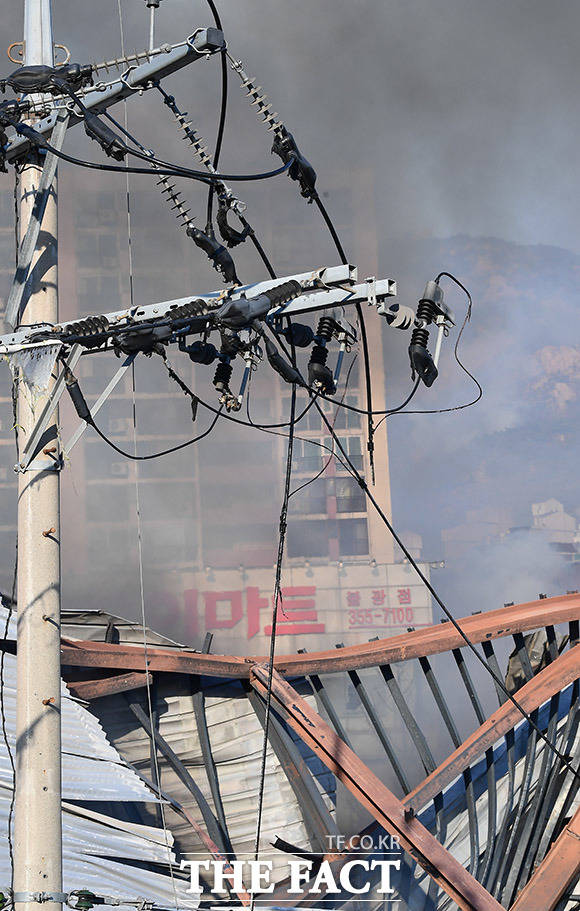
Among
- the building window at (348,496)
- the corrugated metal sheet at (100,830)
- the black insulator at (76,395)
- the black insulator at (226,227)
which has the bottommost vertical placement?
the corrugated metal sheet at (100,830)

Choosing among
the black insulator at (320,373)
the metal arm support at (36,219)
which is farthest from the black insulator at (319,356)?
the metal arm support at (36,219)

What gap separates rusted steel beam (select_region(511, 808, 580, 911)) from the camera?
33.1 feet

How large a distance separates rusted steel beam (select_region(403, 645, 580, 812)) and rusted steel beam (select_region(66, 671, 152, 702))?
411 cm

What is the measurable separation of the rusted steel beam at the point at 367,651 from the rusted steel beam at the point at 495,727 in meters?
0.97

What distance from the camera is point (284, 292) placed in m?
5.93

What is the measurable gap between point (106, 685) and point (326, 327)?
27.3ft

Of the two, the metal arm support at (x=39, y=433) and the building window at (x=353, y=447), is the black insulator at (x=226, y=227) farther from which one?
the building window at (x=353, y=447)

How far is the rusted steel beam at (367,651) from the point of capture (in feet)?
45.1

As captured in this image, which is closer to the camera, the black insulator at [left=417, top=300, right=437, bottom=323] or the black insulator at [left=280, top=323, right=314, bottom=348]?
the black insulator at [left=417, top=300, right=437, bottom=323]

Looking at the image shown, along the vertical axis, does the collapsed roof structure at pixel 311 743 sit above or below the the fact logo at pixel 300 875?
above

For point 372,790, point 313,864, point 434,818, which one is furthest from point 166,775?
point 434,818

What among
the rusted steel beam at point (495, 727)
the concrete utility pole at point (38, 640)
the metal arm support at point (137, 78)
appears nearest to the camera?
the concrete utility pole at point (38, 640)

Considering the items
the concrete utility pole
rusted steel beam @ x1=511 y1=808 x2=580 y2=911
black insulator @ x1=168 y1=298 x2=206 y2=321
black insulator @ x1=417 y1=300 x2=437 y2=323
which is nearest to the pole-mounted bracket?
the concrete utility pole

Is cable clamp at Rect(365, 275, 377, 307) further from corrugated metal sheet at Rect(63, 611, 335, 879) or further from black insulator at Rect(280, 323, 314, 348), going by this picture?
corrugated metal sheet at Rect(63, 611, 335, 879)
